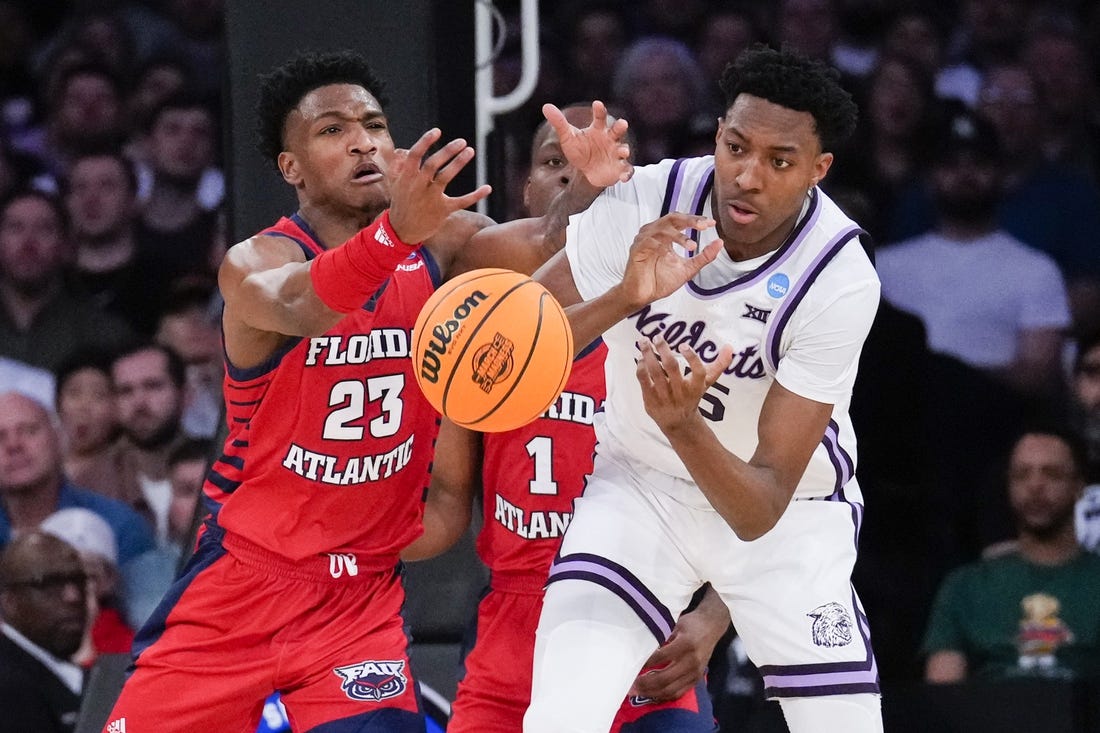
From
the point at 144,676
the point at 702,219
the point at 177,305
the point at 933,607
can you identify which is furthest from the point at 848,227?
the point at 177,305

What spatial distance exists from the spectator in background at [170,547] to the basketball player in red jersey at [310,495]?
2354 millimetres

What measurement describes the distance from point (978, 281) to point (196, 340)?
10.8 feet

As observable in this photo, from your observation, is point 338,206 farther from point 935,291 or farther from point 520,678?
point 935,291

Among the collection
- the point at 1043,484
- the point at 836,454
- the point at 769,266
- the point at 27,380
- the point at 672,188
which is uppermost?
the point at 672,188

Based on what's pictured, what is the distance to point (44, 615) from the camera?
257 inches

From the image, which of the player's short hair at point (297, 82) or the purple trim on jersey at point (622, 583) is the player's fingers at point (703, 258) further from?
the player's short hair at point (297, 82)

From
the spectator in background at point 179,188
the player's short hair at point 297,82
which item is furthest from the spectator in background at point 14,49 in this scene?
the player's short hair at point 297,82

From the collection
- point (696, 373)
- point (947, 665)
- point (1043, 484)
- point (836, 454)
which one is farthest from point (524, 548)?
point (1043, 484)

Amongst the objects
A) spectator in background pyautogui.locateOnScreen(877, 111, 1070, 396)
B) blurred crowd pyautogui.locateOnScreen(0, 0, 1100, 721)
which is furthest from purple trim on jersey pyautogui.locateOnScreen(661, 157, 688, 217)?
spectator in background pyautogui.locateOnScreen(877, 111, 1070, 396)

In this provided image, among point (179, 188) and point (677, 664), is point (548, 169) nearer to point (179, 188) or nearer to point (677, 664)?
point (677, 664)

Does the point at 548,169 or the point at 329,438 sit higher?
the point at 548,169

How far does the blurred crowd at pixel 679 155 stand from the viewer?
20.4 feet

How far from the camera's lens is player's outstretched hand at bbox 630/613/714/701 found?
168 inches

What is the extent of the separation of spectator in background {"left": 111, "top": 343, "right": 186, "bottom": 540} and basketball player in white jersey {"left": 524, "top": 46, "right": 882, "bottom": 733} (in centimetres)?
332
